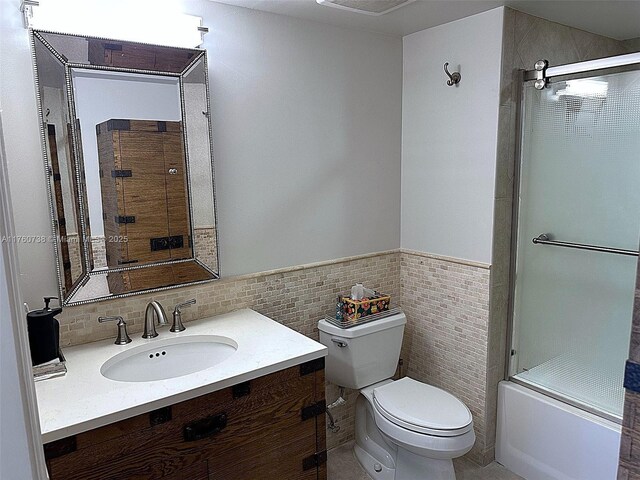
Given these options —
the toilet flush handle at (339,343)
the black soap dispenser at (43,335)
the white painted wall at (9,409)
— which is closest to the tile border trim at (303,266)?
the toilet flush handle at (339,343)

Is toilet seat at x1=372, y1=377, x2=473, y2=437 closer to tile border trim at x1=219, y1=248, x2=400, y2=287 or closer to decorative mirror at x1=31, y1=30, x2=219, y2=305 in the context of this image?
tile border trim at x1=219, y1=248, x2=400, y2=287

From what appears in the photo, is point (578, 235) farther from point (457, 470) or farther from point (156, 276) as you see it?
point (156, 276)

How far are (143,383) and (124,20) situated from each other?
1287 millimetres

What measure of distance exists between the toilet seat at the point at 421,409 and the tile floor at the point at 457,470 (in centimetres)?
45

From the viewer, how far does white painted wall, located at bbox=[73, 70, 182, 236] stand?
5.58 feet

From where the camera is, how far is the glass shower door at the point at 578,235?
2.11m

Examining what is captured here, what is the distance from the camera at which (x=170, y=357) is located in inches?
73.5

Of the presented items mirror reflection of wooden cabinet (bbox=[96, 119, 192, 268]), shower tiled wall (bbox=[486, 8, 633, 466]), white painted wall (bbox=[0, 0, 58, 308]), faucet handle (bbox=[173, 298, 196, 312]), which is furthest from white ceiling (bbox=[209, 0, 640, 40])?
faucet handle (bbox=[173, 298, 196, 312])

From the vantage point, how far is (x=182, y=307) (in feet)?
6.63

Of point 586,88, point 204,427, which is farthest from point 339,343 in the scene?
point 586,88

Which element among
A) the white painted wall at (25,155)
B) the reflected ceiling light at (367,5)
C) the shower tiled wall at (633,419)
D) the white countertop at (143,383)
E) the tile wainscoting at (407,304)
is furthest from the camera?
A: the tile wainscoting at (407,304)

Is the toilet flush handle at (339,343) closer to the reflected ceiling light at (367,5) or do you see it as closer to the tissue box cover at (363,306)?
the tissue box cover at (363,306)

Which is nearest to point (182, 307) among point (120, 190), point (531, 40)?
point (120, 190)

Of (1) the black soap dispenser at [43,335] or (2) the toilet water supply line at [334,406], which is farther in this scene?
(2) the toilet water supply line at [334,406]
